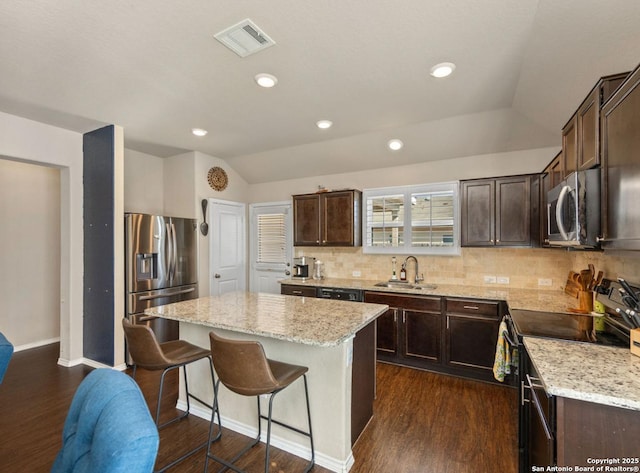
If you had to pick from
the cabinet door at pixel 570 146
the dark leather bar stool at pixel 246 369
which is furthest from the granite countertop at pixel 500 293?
the dark leather bar stool at pixel 246 369

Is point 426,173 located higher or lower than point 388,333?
higher

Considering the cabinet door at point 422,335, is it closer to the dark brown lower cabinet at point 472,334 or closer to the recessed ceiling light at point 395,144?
the dark brown lower cabinet at point 472,334

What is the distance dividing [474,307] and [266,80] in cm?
301

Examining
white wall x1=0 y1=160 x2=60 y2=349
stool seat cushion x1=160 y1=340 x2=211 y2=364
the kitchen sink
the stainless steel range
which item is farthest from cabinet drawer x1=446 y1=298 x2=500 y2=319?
white wall x1=0 y1=160 x2=60 y2=349

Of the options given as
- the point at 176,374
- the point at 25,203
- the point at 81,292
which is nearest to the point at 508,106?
the point at 176,374

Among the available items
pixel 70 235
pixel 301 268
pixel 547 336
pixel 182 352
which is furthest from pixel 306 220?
pixel 547 336

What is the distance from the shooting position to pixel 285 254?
5223mm

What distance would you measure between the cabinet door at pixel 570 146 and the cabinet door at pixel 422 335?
1908 millimetres

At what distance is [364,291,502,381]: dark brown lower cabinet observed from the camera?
3217 mm

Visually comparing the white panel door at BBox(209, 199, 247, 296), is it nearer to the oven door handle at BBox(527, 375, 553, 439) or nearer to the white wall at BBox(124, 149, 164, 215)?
the white wall at BBox(124, 149, 164, 215)

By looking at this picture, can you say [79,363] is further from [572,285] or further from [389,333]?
[572,285]

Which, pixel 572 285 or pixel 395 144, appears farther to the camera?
pixel 395 144

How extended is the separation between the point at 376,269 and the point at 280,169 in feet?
7.22

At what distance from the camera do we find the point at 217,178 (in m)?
4.95
